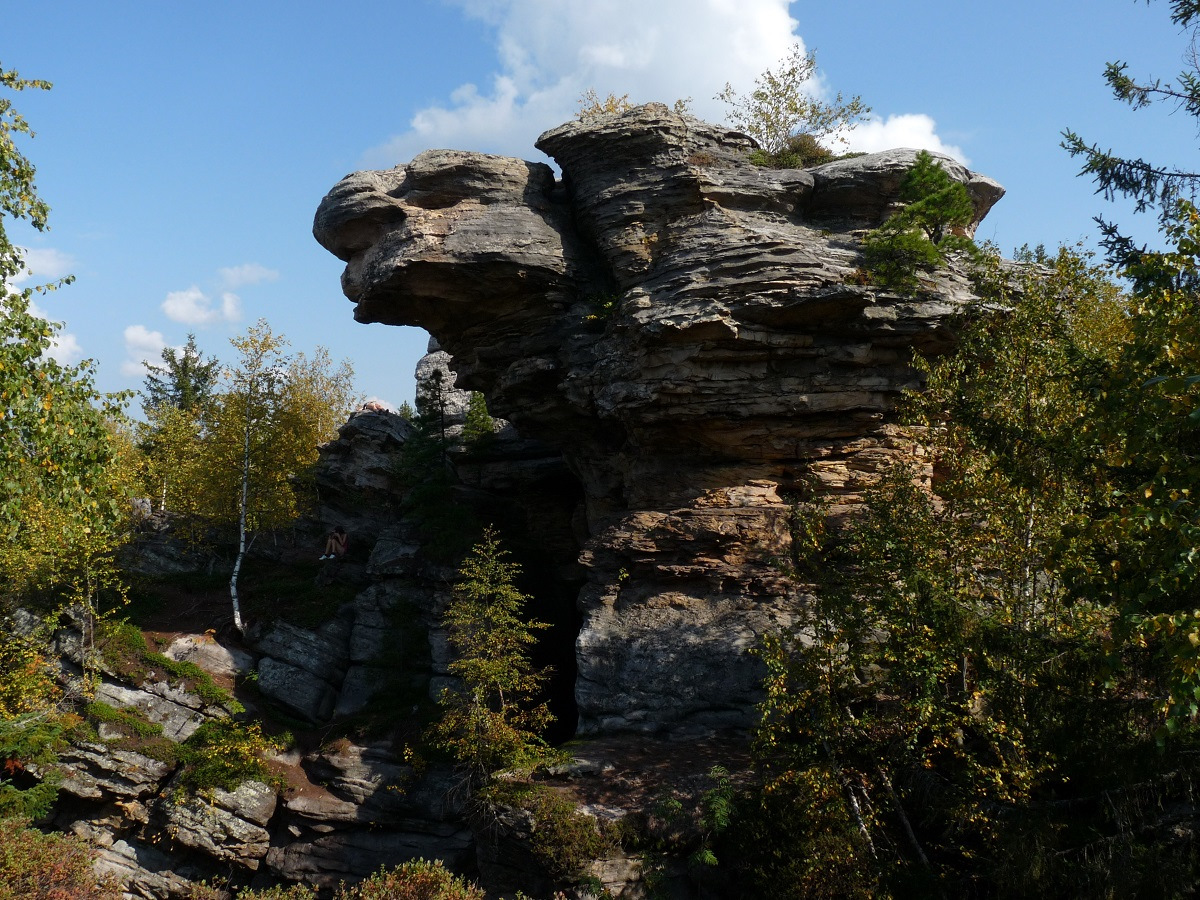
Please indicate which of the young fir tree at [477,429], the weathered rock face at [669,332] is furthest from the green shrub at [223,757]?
the young fir tree at [477,429]

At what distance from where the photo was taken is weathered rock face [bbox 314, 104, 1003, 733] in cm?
1856

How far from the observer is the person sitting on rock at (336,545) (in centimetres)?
2753

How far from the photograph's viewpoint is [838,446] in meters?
19.8

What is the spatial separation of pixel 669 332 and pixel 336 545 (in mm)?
14450

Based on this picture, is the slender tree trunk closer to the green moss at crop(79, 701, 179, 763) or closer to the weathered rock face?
the green moss at crop(79, 701, 179, 763)

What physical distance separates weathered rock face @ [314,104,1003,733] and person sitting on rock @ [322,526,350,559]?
318 inches

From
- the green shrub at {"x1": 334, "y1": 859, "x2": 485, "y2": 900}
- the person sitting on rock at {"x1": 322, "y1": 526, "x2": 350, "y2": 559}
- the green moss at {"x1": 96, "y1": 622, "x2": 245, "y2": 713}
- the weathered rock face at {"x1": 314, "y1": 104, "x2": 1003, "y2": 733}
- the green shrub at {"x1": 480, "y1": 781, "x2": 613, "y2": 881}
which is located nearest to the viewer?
→ the green shrub at {"x1": 334, "y1": 859, "x2": 485, "y2": 900}

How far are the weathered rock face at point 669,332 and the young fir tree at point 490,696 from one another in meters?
1.44

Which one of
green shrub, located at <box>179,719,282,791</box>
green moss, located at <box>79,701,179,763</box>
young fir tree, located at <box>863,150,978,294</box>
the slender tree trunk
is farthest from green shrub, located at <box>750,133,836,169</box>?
green moss, located at <box>79,701,179,763</box>

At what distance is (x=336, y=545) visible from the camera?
27688 mm

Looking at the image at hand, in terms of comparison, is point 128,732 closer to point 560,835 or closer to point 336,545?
point 336,545

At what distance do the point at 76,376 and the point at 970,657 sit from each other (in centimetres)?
1309

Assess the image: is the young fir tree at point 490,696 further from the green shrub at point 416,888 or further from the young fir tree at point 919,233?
the young fir tree at point 919,233

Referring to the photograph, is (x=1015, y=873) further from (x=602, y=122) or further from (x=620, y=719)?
(x=602, y=122)
